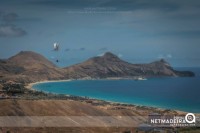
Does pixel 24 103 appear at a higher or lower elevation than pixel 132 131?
higher

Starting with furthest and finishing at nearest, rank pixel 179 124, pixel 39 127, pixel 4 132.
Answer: pixel 39 127 < pixel 4 132 < pixel 179 124

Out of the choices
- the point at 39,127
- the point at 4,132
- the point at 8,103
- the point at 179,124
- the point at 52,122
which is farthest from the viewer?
the point at 8,103

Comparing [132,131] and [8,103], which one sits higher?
[8,103]

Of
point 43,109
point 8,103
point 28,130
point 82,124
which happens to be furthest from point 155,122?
point 8,103

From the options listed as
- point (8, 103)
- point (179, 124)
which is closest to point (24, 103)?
point (8, 103)

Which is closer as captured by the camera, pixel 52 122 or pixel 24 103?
pixel 52 122

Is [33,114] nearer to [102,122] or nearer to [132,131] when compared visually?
[102,122]

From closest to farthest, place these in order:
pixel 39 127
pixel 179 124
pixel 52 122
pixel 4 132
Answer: pixel 179 124 < pixel 4 132 < pixel 39 127 < pixel 52 122

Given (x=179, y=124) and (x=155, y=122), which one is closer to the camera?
(x=179, y=124)

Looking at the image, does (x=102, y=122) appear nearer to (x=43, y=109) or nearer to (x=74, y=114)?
(x=74, y=114)
